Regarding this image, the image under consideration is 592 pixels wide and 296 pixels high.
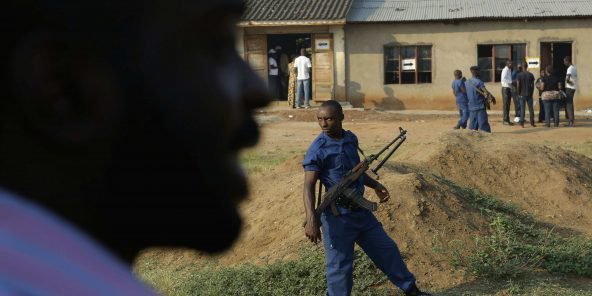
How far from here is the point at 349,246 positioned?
7129 mm

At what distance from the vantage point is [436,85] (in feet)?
82.0

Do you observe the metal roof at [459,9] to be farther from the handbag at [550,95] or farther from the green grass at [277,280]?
the green grass at [277,280]

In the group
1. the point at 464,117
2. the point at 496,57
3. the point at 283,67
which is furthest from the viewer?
the point at 283,67

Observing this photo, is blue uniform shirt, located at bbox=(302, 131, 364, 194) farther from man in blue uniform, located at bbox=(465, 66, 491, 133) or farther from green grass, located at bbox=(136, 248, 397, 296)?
man in blue uniform, located at bbox=(465, 66, 491, 133)

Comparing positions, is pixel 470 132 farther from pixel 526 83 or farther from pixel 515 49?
pixel 515 49

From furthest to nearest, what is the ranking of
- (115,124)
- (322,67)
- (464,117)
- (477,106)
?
(322,67) → (464,117) → (477,106) → (115,124)

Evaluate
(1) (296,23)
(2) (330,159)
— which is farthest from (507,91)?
(2) (330,159)

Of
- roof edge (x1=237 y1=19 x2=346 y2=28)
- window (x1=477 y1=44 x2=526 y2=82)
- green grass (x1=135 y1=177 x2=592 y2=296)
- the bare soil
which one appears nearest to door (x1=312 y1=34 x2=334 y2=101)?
roof edge (x1=237 y1=19 x2=346 y2=28)

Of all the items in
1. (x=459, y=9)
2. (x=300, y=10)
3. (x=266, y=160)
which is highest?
(x=300, y=10)

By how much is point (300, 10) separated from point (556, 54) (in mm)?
6642

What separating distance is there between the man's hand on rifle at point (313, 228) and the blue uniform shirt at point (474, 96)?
10988 mm

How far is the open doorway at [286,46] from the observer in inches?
1065

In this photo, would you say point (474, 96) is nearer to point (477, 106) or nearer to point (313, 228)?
point (477, 106)

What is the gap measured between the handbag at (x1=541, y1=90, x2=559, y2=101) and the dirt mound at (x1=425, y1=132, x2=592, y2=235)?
781 cm
